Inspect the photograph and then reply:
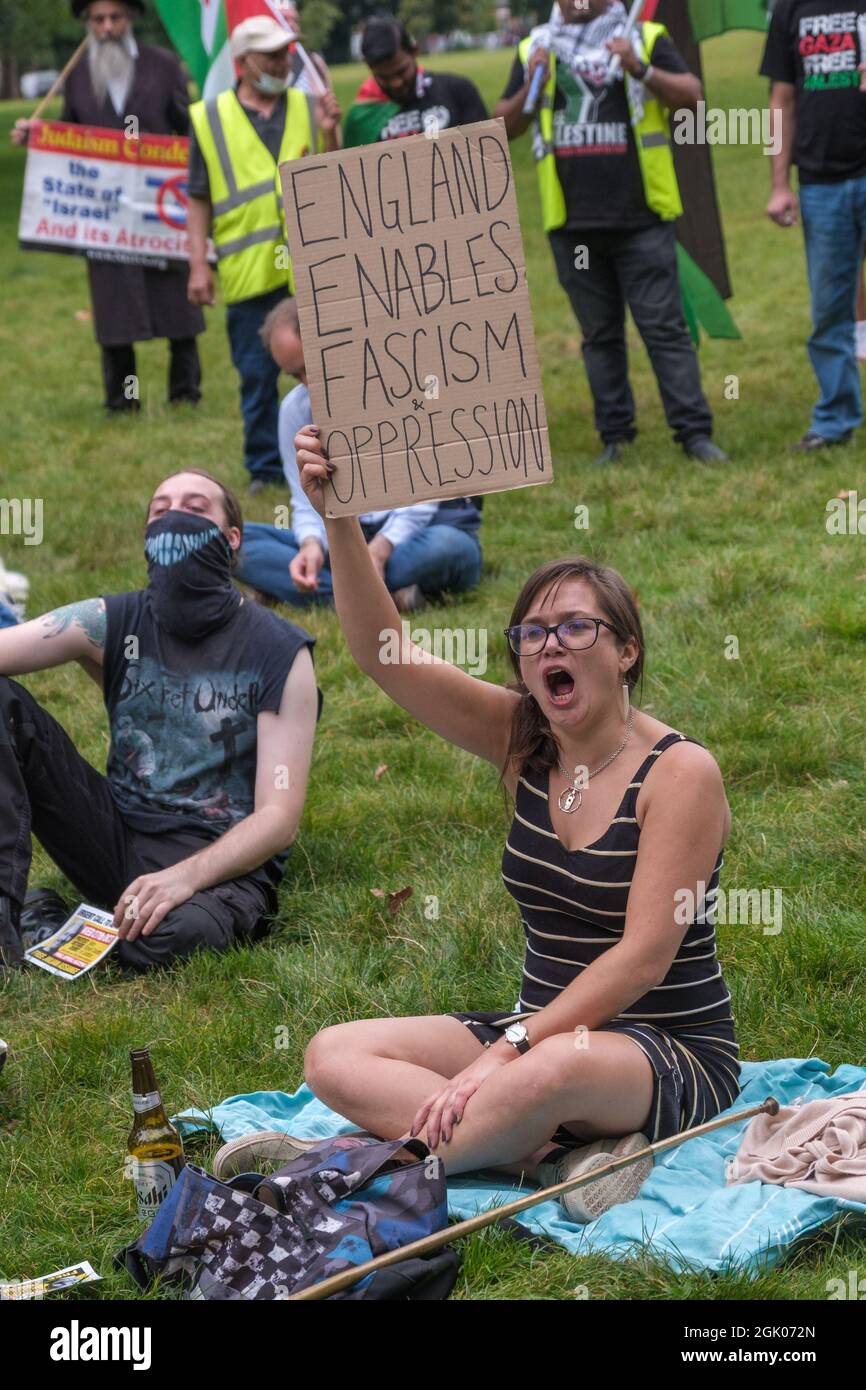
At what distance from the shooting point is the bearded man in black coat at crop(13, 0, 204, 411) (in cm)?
1157

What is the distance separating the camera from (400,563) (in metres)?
7.38

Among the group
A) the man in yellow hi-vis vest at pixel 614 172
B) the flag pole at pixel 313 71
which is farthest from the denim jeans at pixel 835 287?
the flag pole at pixel 313 71

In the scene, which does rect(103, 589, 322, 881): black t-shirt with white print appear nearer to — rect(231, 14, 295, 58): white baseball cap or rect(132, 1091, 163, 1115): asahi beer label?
rect(132, 1091, 163, 1115): asahi beer label

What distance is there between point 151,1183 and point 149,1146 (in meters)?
0.08

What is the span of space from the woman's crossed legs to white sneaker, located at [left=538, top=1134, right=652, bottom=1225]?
29mm

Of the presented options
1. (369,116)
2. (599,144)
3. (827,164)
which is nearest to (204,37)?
(369,116)

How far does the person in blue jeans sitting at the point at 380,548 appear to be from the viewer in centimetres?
721

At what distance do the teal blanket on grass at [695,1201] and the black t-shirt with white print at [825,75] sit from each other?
19.8ft

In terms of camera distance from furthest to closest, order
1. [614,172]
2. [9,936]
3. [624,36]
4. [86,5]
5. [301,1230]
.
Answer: [86,5] → [614,172] → [624,36] → [9,936] → [301,1230]

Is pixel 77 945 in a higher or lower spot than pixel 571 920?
lower

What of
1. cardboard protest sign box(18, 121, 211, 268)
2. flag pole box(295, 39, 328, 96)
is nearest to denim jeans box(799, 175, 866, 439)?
flag pole box(295, 39, 328, 96)

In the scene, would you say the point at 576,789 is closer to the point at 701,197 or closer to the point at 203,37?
the point at 701,197
